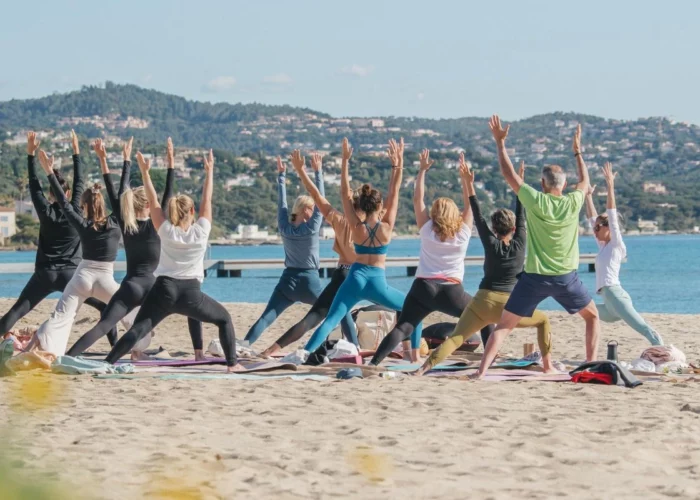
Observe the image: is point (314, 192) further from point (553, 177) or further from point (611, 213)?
point (611, 213)

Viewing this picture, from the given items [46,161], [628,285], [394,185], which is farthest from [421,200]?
[628,285]

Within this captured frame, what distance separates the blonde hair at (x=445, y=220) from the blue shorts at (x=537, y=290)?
84cm

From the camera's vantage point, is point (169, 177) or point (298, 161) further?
point (298, 161)

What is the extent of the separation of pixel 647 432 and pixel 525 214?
2890 millimetres

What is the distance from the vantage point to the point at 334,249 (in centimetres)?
1012

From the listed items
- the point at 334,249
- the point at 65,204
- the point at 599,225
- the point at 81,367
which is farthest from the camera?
the point at 599,225

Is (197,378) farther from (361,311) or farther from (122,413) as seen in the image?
(361,311)

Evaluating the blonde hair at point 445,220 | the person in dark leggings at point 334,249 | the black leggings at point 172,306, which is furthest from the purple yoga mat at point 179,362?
the blonde hair at point 445,220

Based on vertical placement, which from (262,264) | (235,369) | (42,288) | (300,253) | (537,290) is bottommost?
(262,264)

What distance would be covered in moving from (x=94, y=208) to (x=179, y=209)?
120cm

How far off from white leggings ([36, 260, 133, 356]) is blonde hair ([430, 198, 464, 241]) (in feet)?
9.03

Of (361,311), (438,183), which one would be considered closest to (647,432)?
(361,311)

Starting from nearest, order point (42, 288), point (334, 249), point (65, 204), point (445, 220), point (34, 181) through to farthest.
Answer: point (445, 220) < point (65, 204) < point (34, 181) < point (334, 249) < point (42, 288)

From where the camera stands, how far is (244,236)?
144500 millimetres
